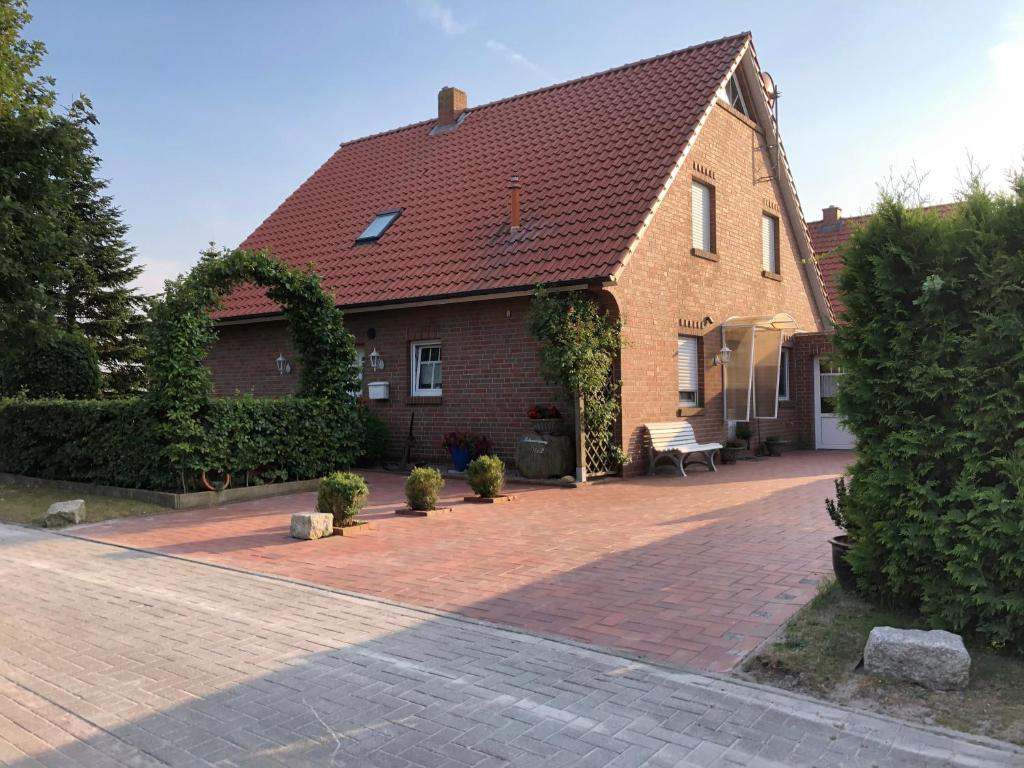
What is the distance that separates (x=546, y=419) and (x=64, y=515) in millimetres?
7043

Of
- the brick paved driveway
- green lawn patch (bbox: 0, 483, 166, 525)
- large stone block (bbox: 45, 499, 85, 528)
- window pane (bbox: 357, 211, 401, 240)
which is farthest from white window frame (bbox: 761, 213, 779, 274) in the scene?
the brick paved driveway

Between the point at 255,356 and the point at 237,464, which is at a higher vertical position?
the point at 255,356

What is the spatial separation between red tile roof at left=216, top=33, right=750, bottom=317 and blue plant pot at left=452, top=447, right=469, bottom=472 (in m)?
2.80

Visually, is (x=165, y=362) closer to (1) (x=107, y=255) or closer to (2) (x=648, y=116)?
(2) (x=648, y=116)

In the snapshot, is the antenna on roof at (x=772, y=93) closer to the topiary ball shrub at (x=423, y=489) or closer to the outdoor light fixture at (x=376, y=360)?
the outdoor light fixture at (x=376, y=360)

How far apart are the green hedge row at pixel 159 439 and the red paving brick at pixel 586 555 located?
83 centimetres

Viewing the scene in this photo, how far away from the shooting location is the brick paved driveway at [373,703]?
11.6 feet

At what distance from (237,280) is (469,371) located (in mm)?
4292

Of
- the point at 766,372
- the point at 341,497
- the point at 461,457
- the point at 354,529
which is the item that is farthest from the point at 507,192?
the point at 354,529

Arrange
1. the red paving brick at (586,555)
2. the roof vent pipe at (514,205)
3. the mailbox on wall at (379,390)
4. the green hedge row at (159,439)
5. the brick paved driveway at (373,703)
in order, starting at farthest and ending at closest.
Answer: the mailbox on wall at (379,390) → the roof vent pipe at (514,205) → the green hedge row at (159,439) → the red paving brick at (586,555) → the brick paved driveway at (373,703)

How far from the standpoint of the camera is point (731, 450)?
53.9 feet

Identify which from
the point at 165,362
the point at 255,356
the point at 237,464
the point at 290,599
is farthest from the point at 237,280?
the point at 290,599

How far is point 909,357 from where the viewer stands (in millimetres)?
4988

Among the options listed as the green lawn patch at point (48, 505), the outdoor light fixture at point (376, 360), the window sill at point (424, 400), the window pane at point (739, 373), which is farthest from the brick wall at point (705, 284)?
the green lawn patch at point (48, 505)
